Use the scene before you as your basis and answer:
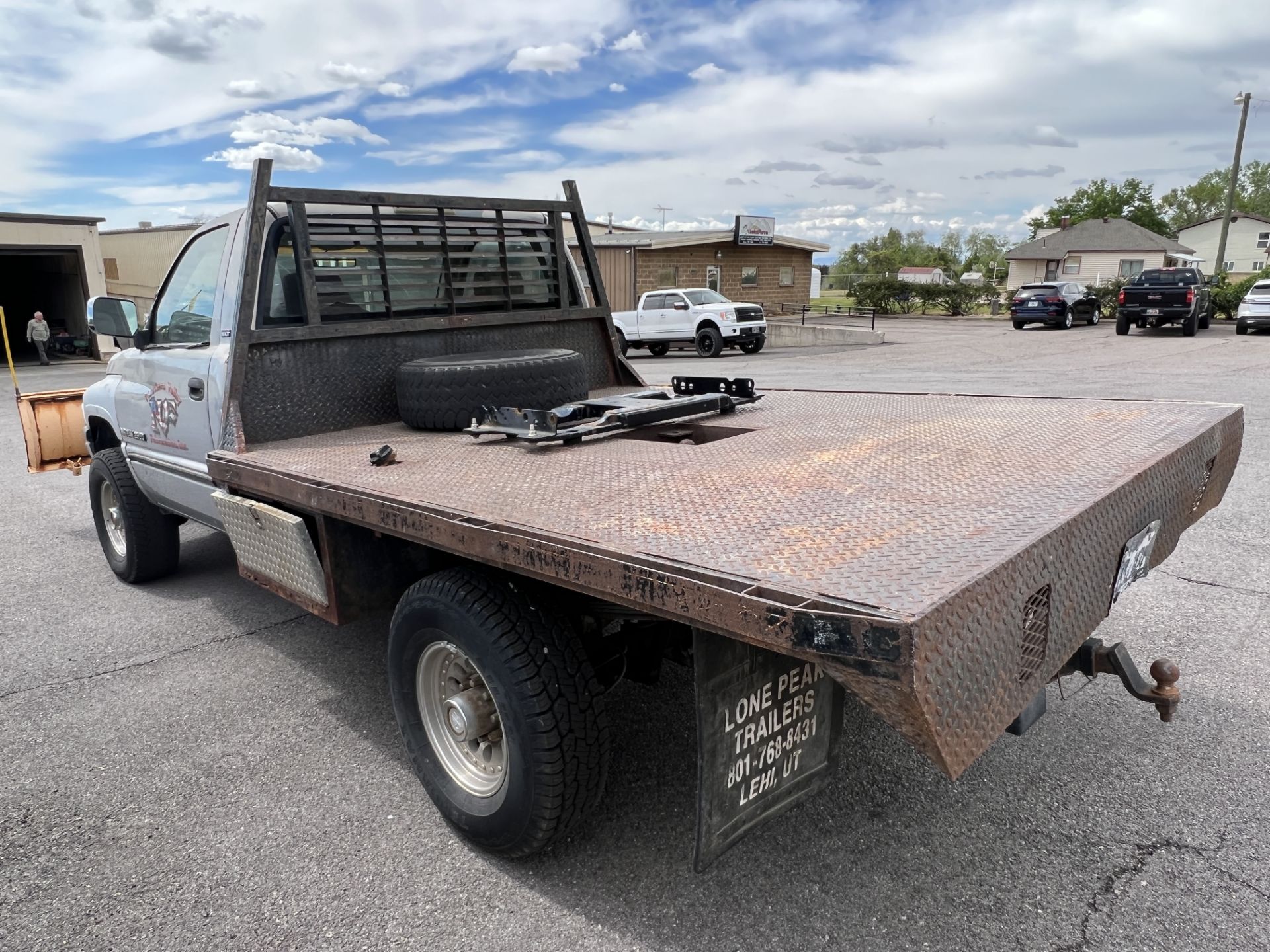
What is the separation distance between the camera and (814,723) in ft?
7.68

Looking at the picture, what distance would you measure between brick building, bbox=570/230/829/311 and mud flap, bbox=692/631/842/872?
29200 millimetres

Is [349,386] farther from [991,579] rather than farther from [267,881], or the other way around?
[991,579]

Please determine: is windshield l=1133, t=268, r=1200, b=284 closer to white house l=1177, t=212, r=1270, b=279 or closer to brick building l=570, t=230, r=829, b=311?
brick building l=570, t=230, r=829, b=311

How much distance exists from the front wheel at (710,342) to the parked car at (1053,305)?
13.1 metres

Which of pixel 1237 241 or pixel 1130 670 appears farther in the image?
pixel 1237 241

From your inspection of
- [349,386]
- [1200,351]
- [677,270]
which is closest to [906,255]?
[677,270]

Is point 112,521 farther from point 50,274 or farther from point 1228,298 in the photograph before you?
point 1228,298

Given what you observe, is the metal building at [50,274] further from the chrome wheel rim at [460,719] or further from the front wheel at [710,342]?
the chrome wheel rim at [460,719]

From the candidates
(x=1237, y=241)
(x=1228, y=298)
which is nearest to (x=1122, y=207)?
(x=1237, y=241)

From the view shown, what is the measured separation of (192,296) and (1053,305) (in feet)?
102

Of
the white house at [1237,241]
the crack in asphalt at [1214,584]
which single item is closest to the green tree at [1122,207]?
the white house at [1237,241]

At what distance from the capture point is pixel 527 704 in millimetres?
2369

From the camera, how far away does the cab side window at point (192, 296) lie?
429 centimetres

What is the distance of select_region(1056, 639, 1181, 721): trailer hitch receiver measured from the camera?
8.84 ft
